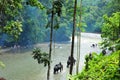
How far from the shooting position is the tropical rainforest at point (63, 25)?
12.7 ft

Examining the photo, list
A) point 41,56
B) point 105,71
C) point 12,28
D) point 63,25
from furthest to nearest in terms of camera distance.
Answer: point 63,25
point 41,56
point 12,28
point 105,71

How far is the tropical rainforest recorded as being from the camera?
3.87m

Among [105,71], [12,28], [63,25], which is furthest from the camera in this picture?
[63,25]

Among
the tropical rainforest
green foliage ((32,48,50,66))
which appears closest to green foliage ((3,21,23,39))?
the tropical rainforest

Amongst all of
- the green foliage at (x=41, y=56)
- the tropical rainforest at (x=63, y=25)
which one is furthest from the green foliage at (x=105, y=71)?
the green foliage at (x=41, y=56)

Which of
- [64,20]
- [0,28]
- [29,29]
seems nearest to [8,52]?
[29,29]

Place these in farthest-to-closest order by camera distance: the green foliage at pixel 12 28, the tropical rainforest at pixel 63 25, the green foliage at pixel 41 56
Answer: the green foliage at pixel 41 56 < the green foliage at pixel 12 28 < the tropical rainforest at pixel 63 25

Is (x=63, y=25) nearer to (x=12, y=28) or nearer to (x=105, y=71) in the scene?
(x=12, y=28)

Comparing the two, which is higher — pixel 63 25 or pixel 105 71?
pixel 105 71

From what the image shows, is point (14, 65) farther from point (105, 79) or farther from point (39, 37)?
point (105, 79)

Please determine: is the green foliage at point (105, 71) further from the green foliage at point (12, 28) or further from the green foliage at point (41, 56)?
the green foliage at point (41, 56)

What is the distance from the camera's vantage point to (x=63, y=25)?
6400 centimetres

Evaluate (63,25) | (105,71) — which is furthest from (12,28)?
(63,25)

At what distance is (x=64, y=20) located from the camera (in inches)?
2554
